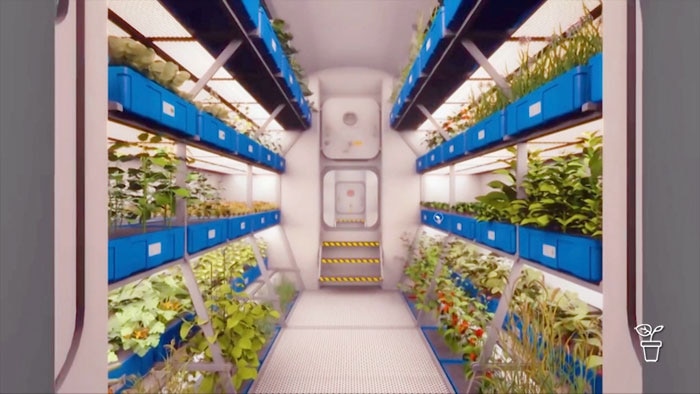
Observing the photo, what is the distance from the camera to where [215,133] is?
2.60 meters

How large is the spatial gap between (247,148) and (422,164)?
2.79 meters

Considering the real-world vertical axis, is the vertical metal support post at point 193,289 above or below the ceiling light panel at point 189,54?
below

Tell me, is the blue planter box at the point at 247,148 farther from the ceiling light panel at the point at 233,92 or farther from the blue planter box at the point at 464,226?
the blue planter box at the point at 464,226

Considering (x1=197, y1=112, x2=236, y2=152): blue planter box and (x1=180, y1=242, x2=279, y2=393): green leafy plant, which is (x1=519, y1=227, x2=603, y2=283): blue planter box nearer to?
(x1=180, y1=242, x2=279, y2=393): green leafy plant

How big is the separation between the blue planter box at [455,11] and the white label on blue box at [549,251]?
62.3 inches

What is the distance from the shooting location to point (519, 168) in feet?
7.21

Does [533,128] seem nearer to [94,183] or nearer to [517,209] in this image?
[517,209]

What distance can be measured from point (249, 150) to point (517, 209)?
2619mm

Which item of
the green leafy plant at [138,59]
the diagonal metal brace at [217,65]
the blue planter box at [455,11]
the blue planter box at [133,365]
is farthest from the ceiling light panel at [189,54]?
the blue planter box at [133,365]

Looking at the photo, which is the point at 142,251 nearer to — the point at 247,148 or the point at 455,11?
the point at 247,148

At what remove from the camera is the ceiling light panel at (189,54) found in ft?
9.02
